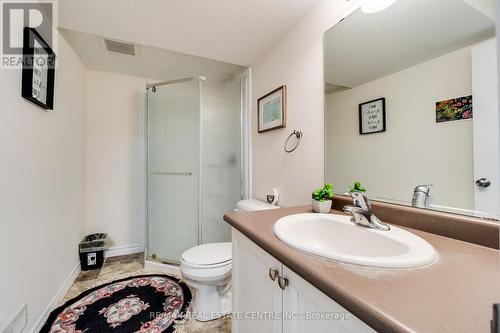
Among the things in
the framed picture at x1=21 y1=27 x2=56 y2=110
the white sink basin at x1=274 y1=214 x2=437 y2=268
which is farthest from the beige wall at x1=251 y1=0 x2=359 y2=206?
the framed picture at x1=21 y1=27 x2=56 y2=110

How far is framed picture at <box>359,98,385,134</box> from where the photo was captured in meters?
1.02

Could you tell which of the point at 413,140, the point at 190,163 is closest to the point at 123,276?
the point at 190,163

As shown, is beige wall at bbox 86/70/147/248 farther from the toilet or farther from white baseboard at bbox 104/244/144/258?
the toilet

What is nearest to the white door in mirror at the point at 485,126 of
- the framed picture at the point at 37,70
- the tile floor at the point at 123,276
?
the tile floor at the point at 123,276

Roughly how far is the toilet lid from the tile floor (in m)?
0.40

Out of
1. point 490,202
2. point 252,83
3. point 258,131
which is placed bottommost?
point 490,202

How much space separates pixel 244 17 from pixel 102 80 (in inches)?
74.9

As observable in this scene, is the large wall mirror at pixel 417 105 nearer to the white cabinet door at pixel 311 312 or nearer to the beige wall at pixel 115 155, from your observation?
the white cabinet door at pixel 311 312

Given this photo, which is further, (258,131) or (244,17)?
(258,131)

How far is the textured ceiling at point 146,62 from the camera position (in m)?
1.87

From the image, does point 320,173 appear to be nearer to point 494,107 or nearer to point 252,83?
point 494,107

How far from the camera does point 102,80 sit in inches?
94.4

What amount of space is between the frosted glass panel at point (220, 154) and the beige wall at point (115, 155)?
3.06 ft

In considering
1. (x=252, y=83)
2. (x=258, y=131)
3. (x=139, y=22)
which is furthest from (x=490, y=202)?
(x=139, y=22)
